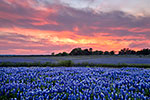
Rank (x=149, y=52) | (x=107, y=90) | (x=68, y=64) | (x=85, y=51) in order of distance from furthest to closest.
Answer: (x=85, y=51) → (x=149, y=52) → (x=68, y=64) → (x=107, y=90)

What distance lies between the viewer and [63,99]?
364 cm

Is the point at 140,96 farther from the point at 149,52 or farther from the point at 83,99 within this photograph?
the point at 149,52

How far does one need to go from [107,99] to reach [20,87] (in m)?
2.88

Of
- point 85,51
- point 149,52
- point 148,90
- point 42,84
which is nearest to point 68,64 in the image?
point 42,84

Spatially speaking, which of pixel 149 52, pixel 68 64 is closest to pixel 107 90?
pixel 68 64

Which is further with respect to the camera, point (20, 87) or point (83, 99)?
point (20, 87)

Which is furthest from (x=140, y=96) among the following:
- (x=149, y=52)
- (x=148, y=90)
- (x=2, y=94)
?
(x=149, y=52)

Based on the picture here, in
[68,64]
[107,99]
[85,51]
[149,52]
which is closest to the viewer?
[107,99]

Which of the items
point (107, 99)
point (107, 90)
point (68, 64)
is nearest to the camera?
point (107, 99)

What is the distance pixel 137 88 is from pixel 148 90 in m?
0.33

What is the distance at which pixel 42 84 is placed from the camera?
16.3 ft

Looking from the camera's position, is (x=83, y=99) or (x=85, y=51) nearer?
(x=83, y=99)

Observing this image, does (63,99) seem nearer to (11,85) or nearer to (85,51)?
(11,85)

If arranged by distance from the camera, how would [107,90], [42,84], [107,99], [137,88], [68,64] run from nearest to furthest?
[107,99], [107,90], [137,88], [42,84], [68,64]
